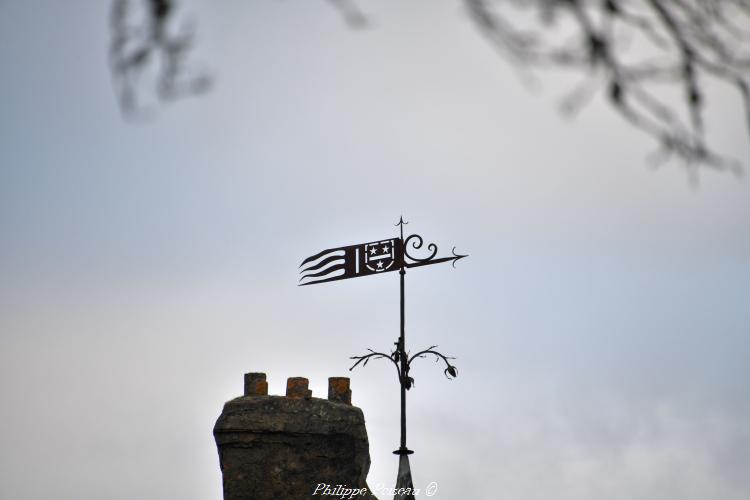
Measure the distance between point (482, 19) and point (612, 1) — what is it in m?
0.34

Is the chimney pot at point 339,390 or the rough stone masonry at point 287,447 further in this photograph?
the chimney pot at point 339,390

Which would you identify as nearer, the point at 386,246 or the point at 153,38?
the point at 153,38

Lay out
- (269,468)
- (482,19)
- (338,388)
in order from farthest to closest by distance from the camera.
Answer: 1. (338,388)
2. (269,468)
3. (482,19)

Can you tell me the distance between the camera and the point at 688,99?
2514 mm

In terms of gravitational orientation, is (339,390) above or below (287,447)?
above

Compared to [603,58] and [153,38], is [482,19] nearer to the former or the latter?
[603,58]

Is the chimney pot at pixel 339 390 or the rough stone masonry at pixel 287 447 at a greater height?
the chimney pot at pixel 339 390

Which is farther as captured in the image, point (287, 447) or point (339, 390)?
point (339, 390)

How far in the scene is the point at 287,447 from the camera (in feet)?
29.0

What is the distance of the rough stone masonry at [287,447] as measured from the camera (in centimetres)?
876

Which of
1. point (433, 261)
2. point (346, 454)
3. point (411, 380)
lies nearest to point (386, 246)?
point (433, 261)

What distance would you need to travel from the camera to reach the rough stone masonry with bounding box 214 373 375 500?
876 cm

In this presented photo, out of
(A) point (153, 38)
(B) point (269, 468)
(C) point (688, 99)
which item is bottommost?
(B) point (269, 468)

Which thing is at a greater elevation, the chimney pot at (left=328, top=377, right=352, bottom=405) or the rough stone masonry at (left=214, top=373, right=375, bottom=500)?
the chimney pot at (left=328, top=377, right=352, bottom=405)
